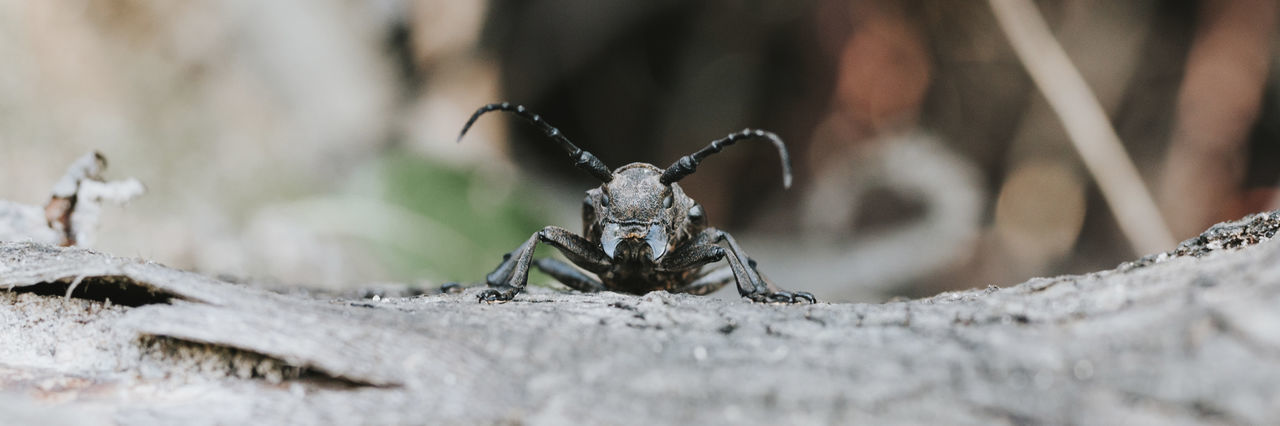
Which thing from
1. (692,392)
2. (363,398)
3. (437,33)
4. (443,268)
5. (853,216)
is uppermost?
(437,33)

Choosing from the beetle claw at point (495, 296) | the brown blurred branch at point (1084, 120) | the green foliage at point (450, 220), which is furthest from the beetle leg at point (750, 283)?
the brown blurred branch at point (1084, 120)

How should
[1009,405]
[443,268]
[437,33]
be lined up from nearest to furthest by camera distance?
[1009,405]
[443,268]
[437,33]

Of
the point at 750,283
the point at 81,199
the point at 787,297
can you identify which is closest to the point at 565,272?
the point at 750,283

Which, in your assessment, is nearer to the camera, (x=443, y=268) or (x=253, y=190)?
(x=443, y=268)

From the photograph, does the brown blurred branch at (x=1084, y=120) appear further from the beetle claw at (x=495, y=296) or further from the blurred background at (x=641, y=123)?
the beetle claw at (x=495, y=296)

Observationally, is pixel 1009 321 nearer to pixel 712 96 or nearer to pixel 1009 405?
pixel 1009 405

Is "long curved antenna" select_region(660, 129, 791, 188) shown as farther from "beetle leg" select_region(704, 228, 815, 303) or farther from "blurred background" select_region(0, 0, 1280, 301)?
"blurred background" select_region(0, 0, 1280, 301)

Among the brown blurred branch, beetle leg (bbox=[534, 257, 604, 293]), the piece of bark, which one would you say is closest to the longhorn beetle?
beetle leg (bbox=[534, 257, 604, 293])

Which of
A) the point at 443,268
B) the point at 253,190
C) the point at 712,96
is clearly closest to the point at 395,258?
the point at 443,268
